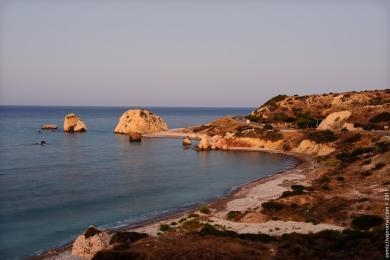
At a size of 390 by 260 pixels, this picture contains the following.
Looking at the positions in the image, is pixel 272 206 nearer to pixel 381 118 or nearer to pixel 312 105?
pixel 381 118

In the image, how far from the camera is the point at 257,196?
42719mm

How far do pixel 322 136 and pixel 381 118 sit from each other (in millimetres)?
17070

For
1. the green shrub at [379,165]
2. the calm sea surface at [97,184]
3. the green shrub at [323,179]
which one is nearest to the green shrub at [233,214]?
the calm sea surface at [97,184]

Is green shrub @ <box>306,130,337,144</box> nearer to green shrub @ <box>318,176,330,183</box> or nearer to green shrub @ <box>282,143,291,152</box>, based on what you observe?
green shrub @ <box>282,143,291,152</box>

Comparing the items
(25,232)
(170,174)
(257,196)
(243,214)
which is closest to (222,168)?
(170,174)

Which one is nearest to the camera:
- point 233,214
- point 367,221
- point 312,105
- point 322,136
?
point 367,221

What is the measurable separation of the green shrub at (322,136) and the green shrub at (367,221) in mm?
48782

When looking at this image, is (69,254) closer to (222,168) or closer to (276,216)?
(276,216)

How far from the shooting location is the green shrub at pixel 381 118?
86.8 metres

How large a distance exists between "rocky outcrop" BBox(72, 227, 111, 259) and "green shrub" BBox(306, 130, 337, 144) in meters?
58.0

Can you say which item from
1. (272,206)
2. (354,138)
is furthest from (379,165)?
(354,138)

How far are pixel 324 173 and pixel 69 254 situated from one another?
1302 inches

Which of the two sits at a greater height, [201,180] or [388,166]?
[388,166]

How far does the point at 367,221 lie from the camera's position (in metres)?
27.6
